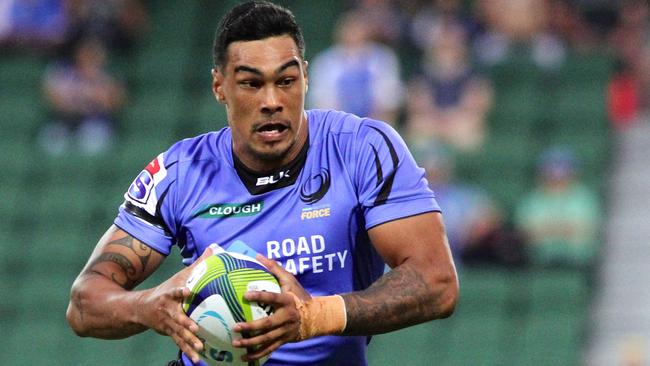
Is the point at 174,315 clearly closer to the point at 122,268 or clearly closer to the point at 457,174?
the point at 122,268

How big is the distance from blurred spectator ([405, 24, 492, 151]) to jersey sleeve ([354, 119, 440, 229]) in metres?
6.68

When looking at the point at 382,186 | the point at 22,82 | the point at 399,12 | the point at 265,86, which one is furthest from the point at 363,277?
the point at 22,82

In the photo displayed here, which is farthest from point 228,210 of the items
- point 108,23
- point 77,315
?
point 108,23

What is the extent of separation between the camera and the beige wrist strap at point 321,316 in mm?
3963

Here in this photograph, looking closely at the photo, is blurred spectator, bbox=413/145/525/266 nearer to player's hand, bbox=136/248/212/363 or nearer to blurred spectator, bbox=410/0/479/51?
blurred spectator, bbox=410/0/479/51

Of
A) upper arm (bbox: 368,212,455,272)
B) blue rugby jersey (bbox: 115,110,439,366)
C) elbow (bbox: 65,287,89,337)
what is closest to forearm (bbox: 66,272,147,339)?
elbow (bbox: 65,287,89,337)

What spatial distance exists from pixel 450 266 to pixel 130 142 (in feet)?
28.6

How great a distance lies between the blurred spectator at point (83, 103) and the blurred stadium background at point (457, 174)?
15cm

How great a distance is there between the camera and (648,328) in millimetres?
10281

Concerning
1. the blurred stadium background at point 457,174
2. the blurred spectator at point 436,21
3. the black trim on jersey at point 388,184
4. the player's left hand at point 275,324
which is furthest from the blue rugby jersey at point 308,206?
the blurred spectator at point 436,21

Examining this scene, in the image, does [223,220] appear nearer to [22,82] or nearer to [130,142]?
[130,142]

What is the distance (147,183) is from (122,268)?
33 cm

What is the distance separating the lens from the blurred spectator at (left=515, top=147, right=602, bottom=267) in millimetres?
10531

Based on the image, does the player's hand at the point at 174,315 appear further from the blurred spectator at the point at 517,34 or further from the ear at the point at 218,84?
the blurred spectator at the point at 517,34
